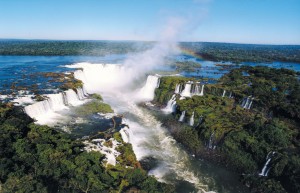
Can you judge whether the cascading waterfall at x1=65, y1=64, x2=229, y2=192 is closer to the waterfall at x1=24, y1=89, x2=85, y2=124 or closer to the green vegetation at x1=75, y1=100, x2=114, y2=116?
the green vegetation at x1=75, y1=100, x2=114, y2=116

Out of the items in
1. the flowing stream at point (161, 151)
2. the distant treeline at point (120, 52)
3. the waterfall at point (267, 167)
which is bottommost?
the distant treeline at point (120, 52)

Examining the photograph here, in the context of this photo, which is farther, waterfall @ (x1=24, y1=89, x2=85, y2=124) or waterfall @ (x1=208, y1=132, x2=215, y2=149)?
waterfall @ (x1=24, y1=89, x2=85, y2=124)

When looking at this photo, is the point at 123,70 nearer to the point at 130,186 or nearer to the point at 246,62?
the point at 130,186

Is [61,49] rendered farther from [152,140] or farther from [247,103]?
[152,140]

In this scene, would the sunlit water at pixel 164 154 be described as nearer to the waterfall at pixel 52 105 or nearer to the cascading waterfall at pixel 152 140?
the cascading waterfall at pixel 152 140

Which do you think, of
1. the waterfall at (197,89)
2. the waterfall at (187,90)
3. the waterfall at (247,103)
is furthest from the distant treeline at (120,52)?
the waterfall at (247,103)

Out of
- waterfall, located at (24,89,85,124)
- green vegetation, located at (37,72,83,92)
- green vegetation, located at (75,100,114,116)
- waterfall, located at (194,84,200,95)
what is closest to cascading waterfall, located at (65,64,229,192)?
waterfall, located at (194,84,200,95)
